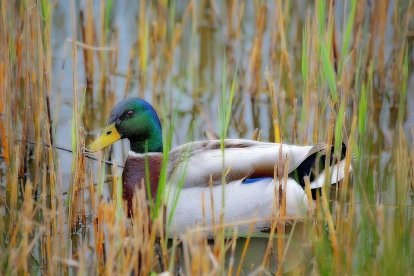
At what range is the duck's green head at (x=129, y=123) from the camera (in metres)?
4.97

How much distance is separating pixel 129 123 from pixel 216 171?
0.53 m

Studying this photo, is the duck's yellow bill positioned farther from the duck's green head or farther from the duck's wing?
the duck's wing

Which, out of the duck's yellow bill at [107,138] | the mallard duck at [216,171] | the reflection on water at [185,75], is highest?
the reflection on water at [185,75]

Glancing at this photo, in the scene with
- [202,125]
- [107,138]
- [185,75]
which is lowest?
[107,138]

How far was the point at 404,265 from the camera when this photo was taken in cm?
332

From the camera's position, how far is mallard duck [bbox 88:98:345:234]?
483 cm

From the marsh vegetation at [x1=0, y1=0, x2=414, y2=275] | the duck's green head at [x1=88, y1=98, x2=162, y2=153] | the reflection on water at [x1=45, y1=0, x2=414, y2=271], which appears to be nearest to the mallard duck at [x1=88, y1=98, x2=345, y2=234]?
the duck's green head at [x1=88, y1=98, x2=162, y2=153]

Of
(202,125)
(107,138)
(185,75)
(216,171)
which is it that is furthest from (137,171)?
(185,75)

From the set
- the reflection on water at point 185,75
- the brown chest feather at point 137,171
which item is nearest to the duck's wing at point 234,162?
the brown chest feather at point 137,171

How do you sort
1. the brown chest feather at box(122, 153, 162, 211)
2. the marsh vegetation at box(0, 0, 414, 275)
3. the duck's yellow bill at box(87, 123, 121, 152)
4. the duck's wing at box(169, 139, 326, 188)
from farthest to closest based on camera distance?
the brown chest feather at box(122, 153, 162, 211) → the duck's yellow bill at box(87, 123, 121, 152) → the duck's wing at box(169, 139, 326, 188) → the marsh vegetation at box(0, 0, 414, 275)

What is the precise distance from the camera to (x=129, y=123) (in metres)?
4.99

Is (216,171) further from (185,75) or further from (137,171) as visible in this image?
(185,75)

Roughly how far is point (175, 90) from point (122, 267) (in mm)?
3169

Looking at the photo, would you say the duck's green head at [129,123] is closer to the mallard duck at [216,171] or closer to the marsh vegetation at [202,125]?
the mallard duck at [216,171]
